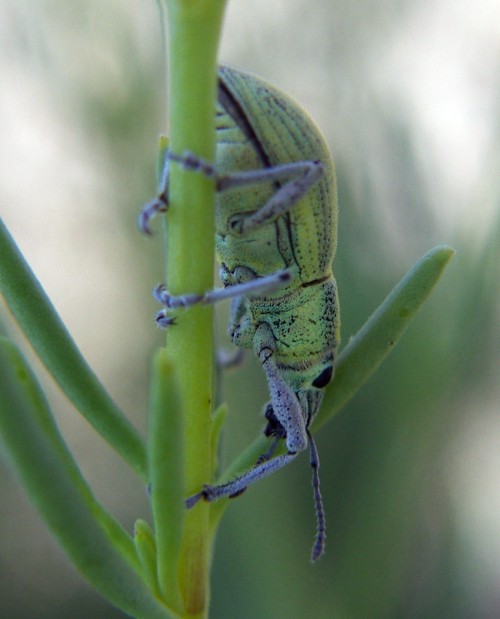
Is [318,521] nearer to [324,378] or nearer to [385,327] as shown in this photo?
[324,378]

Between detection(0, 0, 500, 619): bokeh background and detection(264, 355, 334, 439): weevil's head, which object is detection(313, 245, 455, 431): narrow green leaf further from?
detection(0, 0, 500, 619): bokeh background

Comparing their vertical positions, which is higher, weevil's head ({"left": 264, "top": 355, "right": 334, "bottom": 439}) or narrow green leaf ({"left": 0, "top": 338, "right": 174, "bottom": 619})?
narrow green leaf ({"left": 0, "top": 338, "right": 174, "bottom": 619})

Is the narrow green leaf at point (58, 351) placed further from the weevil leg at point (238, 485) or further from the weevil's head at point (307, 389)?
the weevil's head at point (307, 389)

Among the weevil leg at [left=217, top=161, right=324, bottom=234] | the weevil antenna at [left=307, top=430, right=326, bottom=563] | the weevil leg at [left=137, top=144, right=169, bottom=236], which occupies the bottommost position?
the weevil antenna at [left=307, top=430, right=326, bottom=563]

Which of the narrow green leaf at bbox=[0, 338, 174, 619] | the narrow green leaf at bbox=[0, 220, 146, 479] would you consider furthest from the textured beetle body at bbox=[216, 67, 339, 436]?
the narrow green leaf at bbox=[0, 338, 174, 619]

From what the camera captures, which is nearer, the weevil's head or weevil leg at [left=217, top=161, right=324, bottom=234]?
weevil leg at [left=217, top=161, right=324, bottom=234]

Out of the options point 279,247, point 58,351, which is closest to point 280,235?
point 279,247

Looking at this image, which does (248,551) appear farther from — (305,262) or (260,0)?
(260,0)
